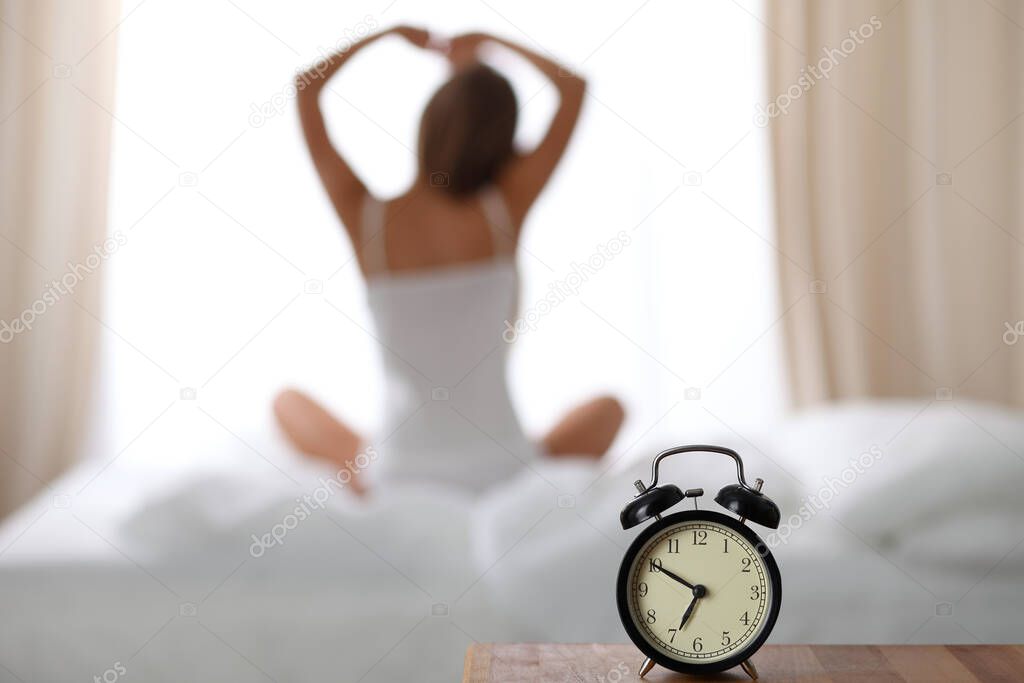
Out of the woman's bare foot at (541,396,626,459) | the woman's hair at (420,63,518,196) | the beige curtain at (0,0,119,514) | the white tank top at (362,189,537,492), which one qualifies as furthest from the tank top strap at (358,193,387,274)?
the beige curtain at (0,0,119,514)

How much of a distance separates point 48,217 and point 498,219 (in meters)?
1.04

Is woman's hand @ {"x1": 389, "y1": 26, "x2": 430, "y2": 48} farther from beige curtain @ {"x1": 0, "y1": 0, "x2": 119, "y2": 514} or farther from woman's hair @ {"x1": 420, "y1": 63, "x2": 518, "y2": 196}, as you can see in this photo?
beige curtain @ {"x1": 0, "y1": 0, "x2": 119, "y2": 514}

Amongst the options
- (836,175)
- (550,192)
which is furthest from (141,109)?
(836,175)

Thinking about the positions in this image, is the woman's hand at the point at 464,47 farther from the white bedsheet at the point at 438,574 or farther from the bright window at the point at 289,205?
the white bedsheet at the point at 438,574

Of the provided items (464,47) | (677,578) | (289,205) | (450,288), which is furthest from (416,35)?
(677,578)

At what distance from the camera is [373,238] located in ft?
4.78

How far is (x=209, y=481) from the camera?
1121mm

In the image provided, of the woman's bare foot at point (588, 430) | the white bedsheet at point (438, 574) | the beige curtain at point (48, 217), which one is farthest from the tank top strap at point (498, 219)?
the beige curtain at point (48, 217)

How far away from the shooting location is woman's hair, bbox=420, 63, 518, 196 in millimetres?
1471

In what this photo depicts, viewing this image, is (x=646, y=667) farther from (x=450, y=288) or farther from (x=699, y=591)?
(x=450, y=288)

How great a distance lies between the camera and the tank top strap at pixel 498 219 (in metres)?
1.48

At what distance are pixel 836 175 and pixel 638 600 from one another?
5.37 feet

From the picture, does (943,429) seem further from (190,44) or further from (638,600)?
(190,44)

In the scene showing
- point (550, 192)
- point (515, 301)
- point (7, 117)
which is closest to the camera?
point (515, 301)
